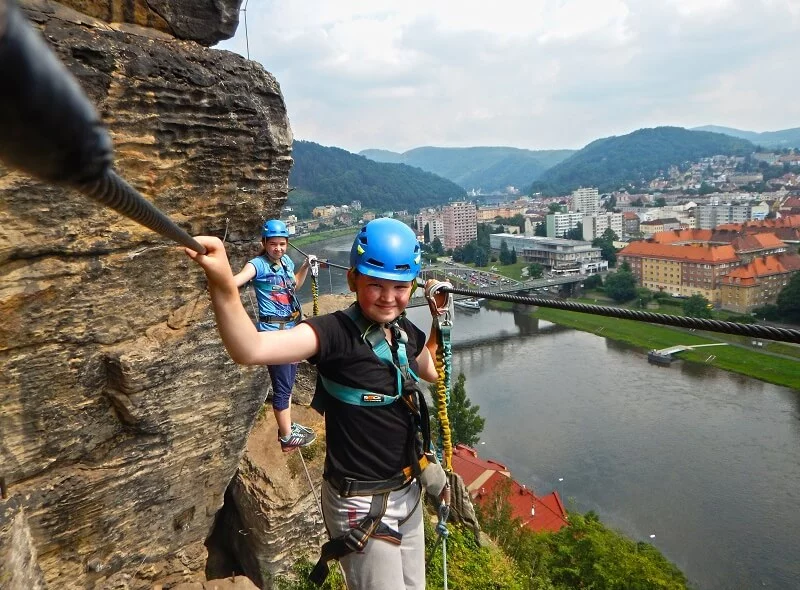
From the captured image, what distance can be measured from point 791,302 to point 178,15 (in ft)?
121

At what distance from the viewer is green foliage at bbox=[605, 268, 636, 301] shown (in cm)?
4059

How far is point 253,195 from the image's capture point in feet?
15.6

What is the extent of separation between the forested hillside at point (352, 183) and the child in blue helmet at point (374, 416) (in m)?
107

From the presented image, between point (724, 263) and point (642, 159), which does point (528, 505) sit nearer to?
point (724, 263)

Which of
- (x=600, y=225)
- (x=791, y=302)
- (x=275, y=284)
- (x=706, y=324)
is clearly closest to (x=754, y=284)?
(x=791, y=302)

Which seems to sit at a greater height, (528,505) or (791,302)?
A: (791,302)

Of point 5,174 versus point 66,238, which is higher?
point 5,174

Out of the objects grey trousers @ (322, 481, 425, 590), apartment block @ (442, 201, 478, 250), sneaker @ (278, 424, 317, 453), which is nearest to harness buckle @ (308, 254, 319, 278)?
sneaker @ (278, 424, 317, 453)

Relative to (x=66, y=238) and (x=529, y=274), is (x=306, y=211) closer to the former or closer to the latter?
(x=529, y=274)

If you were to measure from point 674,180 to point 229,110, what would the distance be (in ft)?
506

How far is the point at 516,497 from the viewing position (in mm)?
14703

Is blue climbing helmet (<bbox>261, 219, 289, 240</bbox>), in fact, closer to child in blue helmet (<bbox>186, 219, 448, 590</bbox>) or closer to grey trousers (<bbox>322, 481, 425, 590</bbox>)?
child in blue helmet (<bbox>186, 219, 448, 590</bbox>)

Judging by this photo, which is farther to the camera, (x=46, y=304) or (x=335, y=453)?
(x=46, y=304)

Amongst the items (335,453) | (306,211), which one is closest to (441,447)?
(335,453)
